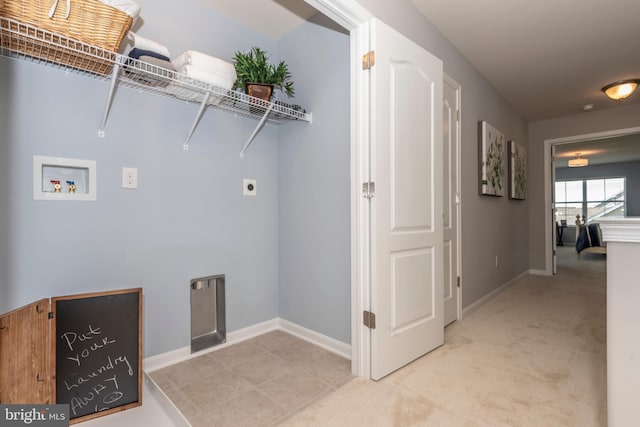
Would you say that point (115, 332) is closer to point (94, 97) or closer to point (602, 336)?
point (94, 97)

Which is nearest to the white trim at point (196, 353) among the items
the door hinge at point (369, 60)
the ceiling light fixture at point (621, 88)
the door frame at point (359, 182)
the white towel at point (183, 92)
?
the door frame at point (359, 182)

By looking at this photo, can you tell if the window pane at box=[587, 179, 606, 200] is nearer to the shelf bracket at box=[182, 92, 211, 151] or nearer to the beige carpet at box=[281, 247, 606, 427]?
the beige carpet at box=[281, 247, 606, 427]

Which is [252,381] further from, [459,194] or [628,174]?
[628,174]

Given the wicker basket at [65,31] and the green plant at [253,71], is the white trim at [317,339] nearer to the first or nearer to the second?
the green plant at [253,71]

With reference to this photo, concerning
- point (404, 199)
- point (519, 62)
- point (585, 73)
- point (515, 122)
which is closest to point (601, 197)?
point (515, 122)

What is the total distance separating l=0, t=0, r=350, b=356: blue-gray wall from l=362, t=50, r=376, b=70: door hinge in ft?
1.15

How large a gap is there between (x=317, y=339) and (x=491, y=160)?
8.42ft

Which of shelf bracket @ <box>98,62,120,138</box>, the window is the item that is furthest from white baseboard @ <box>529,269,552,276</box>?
the window

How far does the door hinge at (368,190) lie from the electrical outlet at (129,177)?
1.30 m

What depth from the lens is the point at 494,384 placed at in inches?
67.0

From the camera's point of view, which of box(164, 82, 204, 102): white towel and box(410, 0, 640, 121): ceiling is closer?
box(164, 82, 204, 102): white towel

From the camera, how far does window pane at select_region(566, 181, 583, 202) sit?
986 cm

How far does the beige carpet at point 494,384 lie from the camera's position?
1432mm

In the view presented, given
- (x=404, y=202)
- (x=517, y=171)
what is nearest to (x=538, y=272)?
(x=517, y=171)
